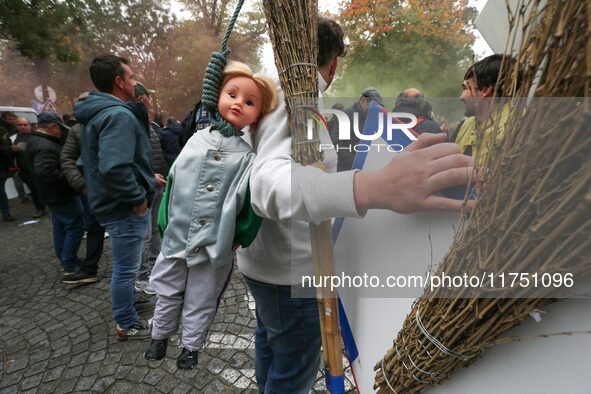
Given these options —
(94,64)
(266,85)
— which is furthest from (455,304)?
(94,64)

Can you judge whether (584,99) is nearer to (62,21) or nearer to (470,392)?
(470,392)

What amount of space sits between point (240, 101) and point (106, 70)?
1964 mm

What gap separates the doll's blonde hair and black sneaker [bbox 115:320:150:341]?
7.86 feet

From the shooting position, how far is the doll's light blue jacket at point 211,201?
A: 1.27 metres

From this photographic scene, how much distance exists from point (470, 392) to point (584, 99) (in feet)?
2.41

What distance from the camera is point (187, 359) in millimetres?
1543

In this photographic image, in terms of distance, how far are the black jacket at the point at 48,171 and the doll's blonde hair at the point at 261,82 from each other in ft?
11.0

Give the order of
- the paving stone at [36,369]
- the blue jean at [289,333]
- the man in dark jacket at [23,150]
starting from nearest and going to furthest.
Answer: the blue jean at [289,333] → the paving stone at [36,369] → the man in dark jacket at [23,150]

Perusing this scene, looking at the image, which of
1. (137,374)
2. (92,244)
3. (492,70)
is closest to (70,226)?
(92,244)

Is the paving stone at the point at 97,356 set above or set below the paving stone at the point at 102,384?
below

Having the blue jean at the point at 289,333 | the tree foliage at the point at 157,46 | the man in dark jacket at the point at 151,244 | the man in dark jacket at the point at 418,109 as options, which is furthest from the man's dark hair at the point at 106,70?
the tree foliage at the point at 157,46

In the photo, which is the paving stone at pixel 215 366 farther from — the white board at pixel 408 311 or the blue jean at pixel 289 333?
the white board at pixel 408 311

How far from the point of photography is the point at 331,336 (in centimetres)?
117

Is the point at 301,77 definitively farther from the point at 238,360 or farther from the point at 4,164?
the point at 4,164
